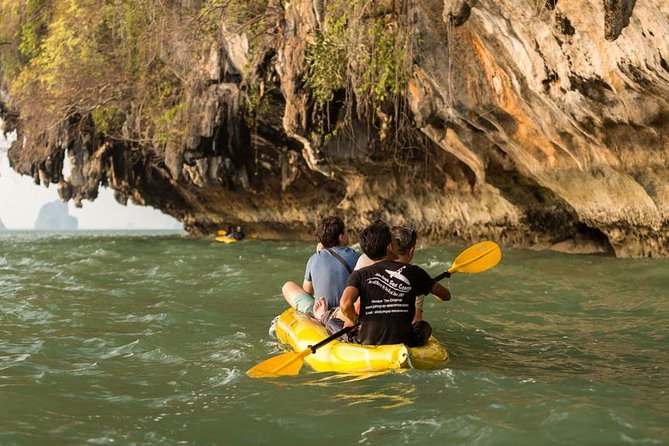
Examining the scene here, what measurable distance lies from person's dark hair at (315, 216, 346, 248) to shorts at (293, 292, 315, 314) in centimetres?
71

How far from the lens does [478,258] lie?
6.93m

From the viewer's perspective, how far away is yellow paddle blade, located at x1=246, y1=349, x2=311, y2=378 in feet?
18.3

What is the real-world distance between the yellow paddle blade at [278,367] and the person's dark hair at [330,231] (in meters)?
1.37

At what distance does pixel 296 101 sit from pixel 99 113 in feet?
30.6

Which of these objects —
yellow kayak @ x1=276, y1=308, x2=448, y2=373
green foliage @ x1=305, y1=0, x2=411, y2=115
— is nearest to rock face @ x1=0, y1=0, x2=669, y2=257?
green foliage @ x1=305, y1=0, x2=411, y2=115

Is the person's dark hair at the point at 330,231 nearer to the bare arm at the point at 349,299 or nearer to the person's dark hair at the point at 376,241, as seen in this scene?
the person's dark hair at the point at 376,241

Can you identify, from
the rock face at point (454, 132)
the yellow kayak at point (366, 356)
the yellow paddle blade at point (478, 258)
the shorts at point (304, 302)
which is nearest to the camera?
the yellow kayak at point (366, 356)

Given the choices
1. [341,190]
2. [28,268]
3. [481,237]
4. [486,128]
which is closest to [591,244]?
[481,237]

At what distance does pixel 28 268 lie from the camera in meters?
15.1

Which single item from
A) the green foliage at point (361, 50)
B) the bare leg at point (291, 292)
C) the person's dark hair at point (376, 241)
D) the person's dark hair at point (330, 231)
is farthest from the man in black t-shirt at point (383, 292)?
the green foliage at point (361, 50)

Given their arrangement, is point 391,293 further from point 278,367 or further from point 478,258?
point 478,258

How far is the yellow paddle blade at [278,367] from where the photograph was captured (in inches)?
220

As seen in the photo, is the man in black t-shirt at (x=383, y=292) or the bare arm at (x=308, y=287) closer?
the man in black t-shirt at (x=383, y=292)

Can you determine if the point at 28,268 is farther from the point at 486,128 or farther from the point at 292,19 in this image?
the point at 486,128
